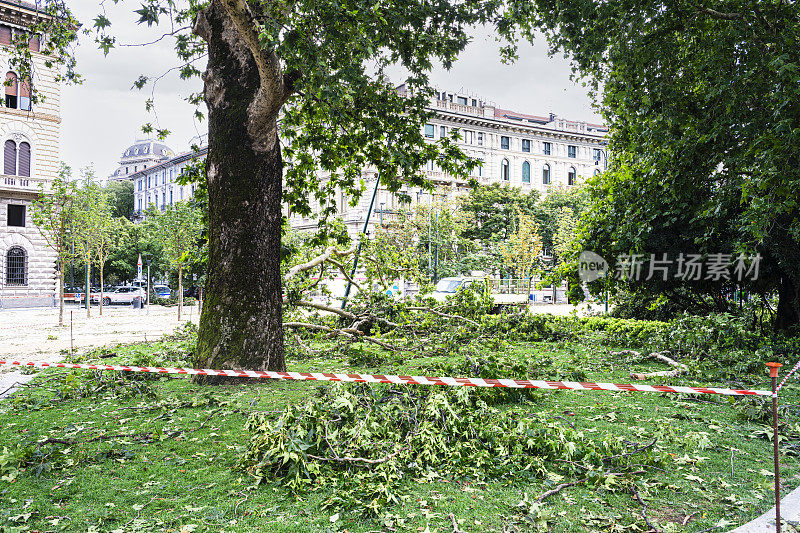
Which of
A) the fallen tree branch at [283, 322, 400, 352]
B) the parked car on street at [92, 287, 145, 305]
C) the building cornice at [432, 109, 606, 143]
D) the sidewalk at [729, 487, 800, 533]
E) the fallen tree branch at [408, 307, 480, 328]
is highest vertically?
the building cornice at [432, 109, 606, 143]

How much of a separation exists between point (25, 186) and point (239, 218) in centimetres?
3451

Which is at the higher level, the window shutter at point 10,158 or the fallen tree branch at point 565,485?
the window shutter at point 10,158

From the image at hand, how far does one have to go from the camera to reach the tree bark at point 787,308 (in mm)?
10756

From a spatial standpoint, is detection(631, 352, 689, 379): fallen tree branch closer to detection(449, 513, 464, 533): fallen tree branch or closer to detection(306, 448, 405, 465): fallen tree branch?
detection(306, 448, 405, 465): fallen tree branch

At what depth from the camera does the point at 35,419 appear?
228 inches

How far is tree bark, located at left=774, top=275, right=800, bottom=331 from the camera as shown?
1076 cm

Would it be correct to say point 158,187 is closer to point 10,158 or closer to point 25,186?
point 10,158

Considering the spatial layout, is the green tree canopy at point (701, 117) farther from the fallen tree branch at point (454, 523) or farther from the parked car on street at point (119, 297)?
the parked car on street at point (119, 297)

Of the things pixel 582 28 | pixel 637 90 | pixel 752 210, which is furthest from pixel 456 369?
pixel 582 28

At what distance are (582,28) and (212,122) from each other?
6.08 m

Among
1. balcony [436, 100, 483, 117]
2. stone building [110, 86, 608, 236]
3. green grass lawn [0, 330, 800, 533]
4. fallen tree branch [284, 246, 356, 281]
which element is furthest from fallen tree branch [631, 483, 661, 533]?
balcony [436, 100, 483, 117]

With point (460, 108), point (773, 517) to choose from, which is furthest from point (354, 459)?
point (460, 108)

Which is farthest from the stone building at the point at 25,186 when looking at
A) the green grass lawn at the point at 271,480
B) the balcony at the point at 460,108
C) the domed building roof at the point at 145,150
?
the domed building roof at the point at 145,150

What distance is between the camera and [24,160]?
33.7 meters
